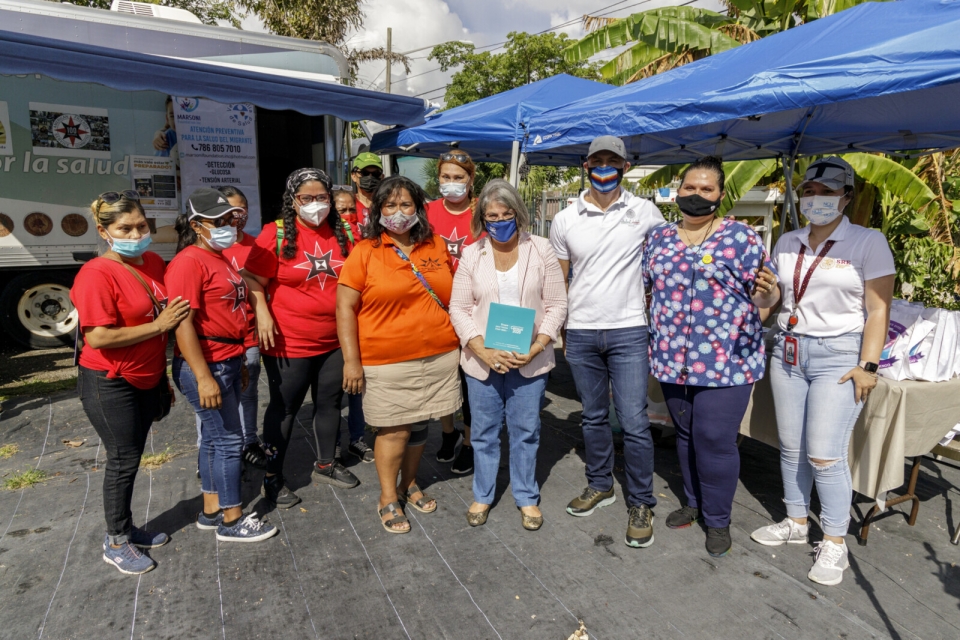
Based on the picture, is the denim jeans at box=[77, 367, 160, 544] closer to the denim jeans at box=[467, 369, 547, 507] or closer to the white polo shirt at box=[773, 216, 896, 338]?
the denim jeans at box=[467, 369, 547, 507]

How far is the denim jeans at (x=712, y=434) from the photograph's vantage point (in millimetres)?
3027

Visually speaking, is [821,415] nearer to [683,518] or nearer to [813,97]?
[683,518]

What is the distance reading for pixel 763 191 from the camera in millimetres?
12742

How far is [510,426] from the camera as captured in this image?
332cm

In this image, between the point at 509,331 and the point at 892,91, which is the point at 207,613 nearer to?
the point at 509,331

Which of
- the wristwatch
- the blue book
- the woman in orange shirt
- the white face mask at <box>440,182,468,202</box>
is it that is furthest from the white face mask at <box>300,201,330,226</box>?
the wristwatch

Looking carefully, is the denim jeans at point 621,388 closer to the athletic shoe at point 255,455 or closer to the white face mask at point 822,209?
the white face mask at point 822,209

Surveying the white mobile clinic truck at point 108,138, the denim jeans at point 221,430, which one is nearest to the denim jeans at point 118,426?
the denim jeans at point 221,430

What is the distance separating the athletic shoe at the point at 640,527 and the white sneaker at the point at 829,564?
740mm

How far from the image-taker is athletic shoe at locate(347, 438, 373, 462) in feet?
13.8

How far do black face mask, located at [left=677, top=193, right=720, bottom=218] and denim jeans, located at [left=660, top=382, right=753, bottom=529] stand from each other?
2.78 feet

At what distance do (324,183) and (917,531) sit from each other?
3.76 meters

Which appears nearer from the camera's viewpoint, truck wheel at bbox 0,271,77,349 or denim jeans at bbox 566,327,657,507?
denim jeans at bbox 566,327,657,507

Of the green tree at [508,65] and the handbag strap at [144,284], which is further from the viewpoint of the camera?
the green tree at [508,65]
